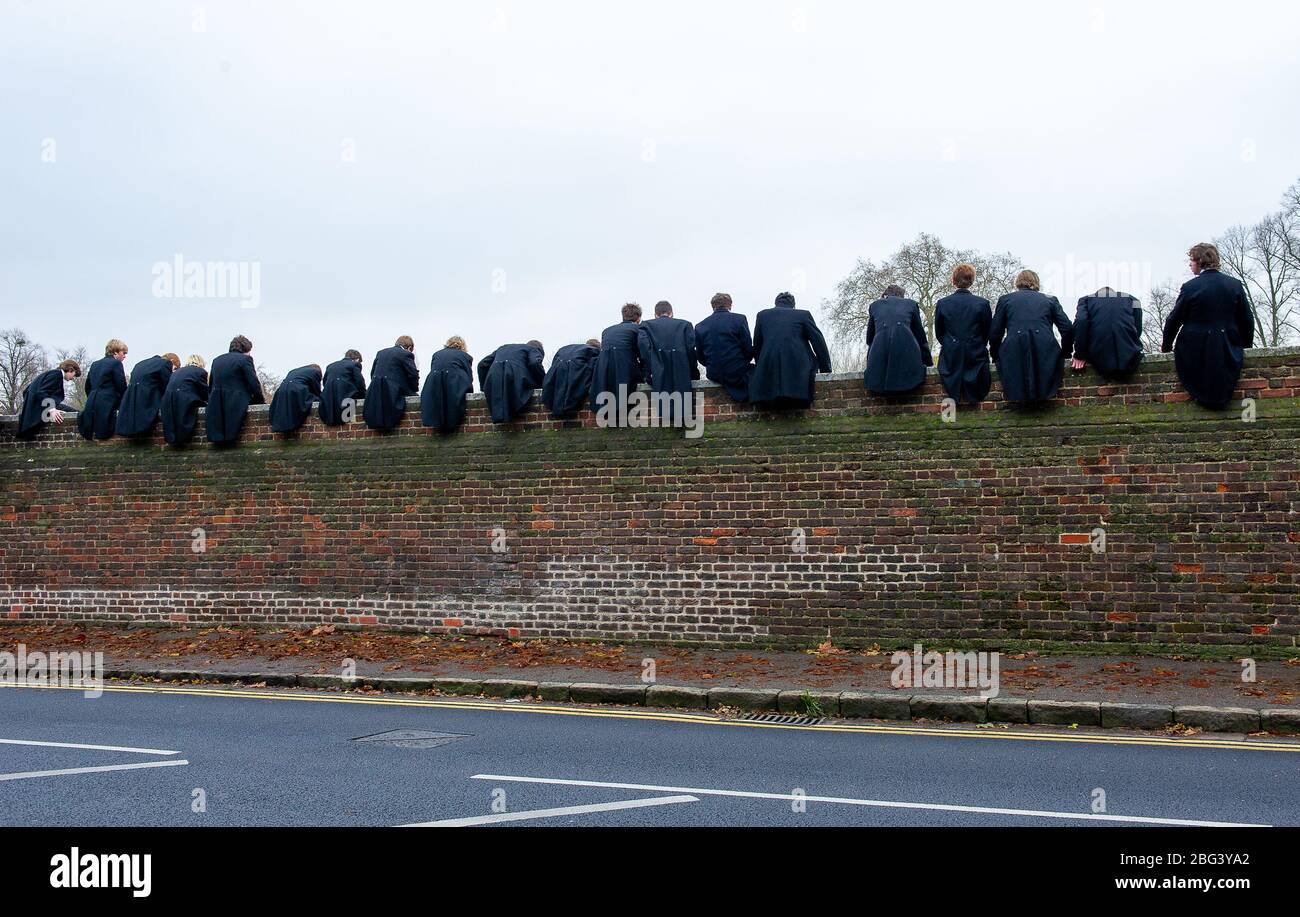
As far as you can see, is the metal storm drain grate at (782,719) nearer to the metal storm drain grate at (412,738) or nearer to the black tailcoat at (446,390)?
the metal storm drain grate at (412,738)

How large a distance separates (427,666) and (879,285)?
47393 millimetres

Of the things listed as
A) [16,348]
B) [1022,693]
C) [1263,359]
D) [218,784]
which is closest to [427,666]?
[218,784]

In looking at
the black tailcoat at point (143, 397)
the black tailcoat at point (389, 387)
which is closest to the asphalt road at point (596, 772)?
the black tailcoat at point (389, 387)

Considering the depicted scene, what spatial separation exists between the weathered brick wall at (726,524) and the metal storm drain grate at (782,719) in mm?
2516

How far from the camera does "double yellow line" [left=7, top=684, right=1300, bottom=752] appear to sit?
8547 millimetres

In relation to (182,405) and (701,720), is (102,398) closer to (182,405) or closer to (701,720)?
(182,405)

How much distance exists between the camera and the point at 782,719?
392 inches

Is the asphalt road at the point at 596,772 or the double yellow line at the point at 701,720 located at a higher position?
the asphalt road at the point at 596,772

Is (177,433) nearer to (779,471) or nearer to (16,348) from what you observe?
(779,471)

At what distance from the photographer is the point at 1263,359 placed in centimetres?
1105

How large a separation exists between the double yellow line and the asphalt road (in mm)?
47

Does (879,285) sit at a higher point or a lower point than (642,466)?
higher

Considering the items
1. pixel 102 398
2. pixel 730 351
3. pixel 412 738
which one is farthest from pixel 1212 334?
pixel 102 398

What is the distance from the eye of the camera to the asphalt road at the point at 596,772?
251 inches
